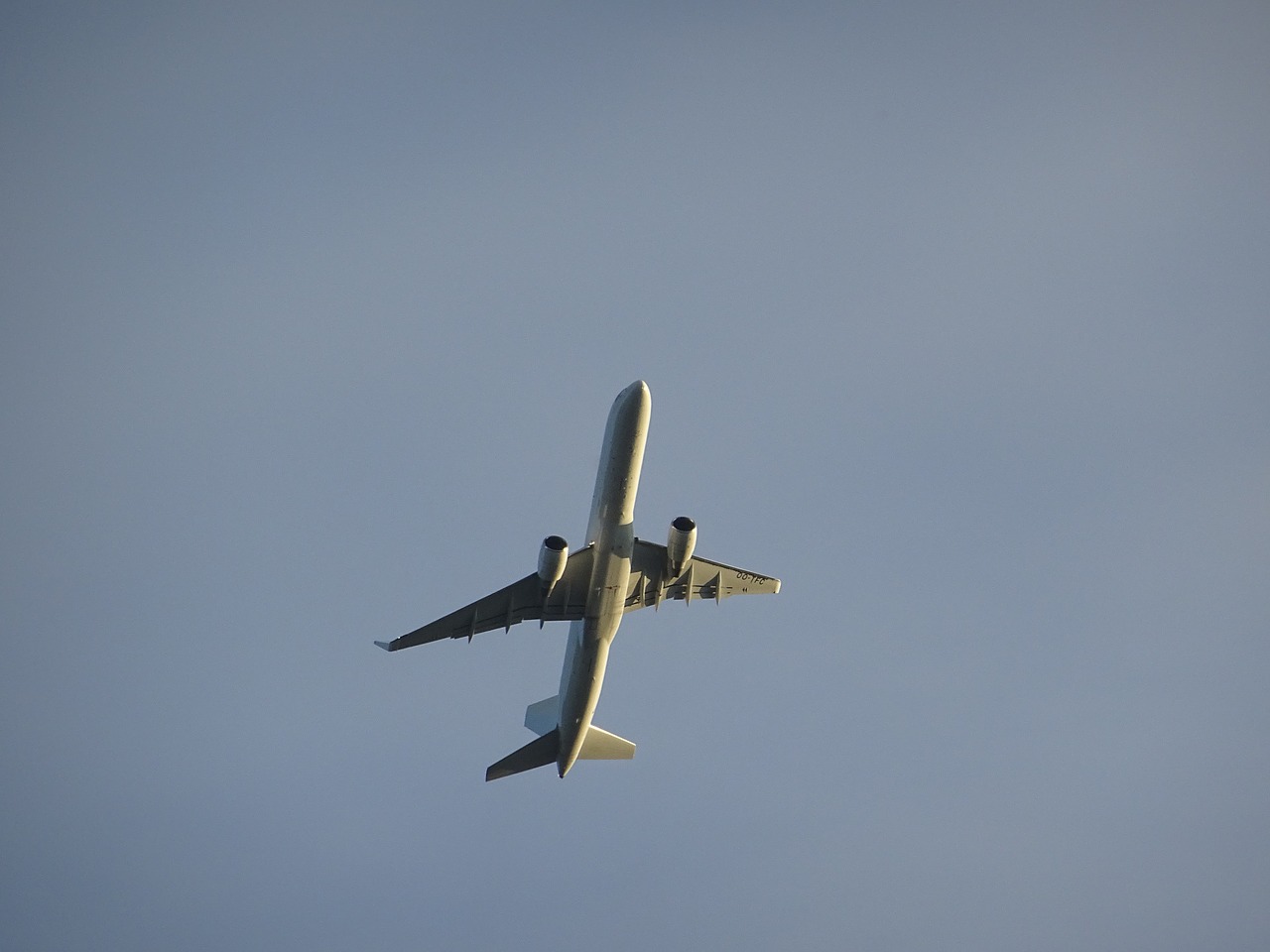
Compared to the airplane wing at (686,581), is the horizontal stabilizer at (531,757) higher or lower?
lower

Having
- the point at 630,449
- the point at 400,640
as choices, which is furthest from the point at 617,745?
the point at 630,449

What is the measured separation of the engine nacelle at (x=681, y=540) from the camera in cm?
4325

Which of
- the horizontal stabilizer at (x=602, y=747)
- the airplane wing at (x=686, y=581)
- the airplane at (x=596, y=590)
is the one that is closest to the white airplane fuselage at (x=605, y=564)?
the airplane at (x=596, y=590)

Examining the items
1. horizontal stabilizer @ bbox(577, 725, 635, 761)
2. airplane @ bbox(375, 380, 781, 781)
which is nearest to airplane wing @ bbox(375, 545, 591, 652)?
airplane @ bbox(375, 380, 781, 781)

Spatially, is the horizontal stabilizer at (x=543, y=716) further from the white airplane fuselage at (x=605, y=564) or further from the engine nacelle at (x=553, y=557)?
the engine nacelle at (x=553, y=557)

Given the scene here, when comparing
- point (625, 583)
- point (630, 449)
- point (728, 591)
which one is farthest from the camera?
point (728, 591)

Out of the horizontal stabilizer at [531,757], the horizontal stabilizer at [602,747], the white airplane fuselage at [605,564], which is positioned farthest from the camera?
the horizontal stabilizer at [602,747]

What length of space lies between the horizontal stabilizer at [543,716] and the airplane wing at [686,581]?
18.6 ft

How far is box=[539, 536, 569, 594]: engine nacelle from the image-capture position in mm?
41094

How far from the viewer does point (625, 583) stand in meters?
42.6

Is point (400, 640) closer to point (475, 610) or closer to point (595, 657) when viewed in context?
point (475, 610)

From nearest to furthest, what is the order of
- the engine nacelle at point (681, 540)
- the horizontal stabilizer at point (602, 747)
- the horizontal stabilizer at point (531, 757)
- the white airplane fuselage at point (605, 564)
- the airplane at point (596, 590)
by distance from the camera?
the white airplane fuselage at point (605, 564) → the airplane at point (596, 590) → the engine nacelle at point (681, 540) → the horizontal stabilizer at point (531, 757) → the horizontal stabilizer at point (602, 747)

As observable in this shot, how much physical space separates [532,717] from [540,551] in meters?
10.6

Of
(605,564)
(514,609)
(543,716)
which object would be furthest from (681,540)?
(543,716)
